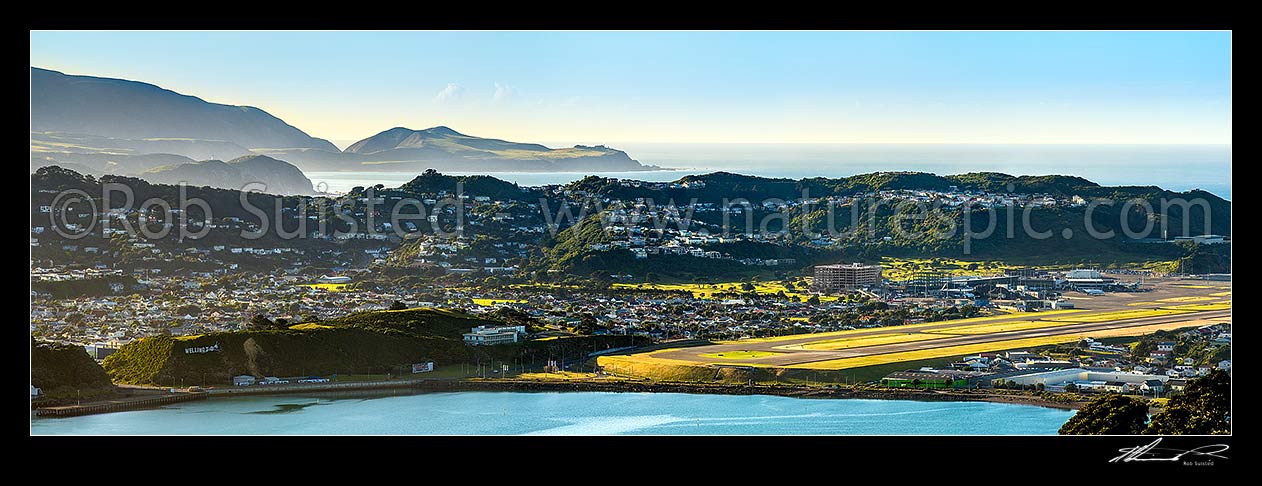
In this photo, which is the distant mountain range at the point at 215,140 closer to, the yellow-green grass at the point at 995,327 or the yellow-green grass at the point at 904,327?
the yellow-green grass at the point at 904,327

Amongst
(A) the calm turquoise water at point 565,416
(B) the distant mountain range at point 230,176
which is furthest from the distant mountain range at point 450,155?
(A) the calm turquoise water at point 565,416

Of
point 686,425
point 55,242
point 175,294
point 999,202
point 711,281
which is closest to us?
point 686,425

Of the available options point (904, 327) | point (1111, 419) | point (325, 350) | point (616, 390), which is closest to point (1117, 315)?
point (904, 327)

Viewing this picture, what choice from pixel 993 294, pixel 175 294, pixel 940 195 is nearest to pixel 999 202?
pixel 940 195
